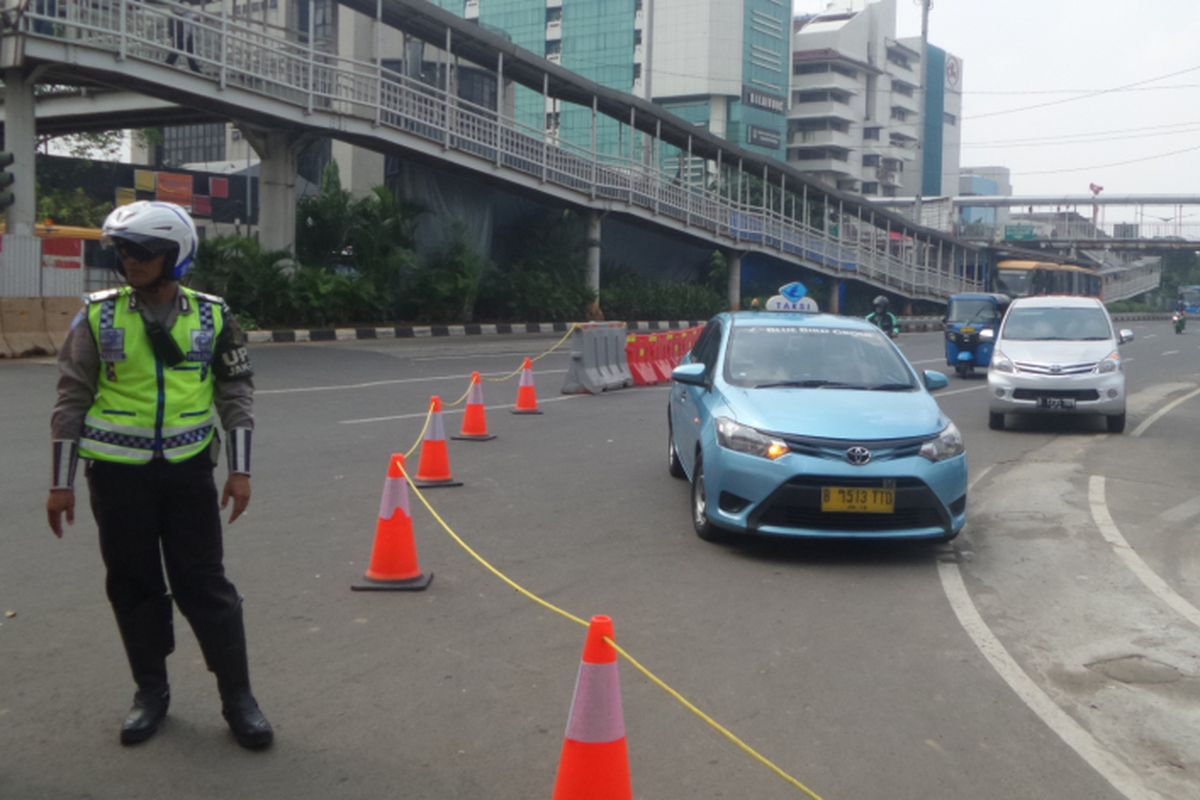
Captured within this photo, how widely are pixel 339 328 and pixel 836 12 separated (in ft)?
286

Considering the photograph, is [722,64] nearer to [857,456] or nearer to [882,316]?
[882,316]

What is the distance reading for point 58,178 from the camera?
41.4 meters

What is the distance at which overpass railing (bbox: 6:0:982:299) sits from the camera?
21484 millimetres

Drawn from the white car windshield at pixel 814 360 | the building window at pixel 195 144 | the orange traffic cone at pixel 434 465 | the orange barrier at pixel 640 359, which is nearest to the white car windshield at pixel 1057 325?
the orange barrier at pixel 640 359

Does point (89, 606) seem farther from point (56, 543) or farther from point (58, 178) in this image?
point (58, 178)

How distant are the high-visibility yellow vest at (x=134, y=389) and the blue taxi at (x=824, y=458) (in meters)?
4.03

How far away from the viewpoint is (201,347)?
4297mm

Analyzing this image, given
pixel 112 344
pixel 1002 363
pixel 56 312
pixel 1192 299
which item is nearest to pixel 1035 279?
pixel 1002 363

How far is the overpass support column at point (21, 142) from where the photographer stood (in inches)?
828

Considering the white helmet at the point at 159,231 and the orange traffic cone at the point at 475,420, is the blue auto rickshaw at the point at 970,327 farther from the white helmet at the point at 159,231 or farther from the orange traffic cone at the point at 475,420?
the white helmet at the point at 159,231

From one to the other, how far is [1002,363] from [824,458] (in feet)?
28.6

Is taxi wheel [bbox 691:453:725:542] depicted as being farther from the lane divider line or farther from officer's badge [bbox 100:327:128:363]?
officer's badge [bbox 100:327:128:363]

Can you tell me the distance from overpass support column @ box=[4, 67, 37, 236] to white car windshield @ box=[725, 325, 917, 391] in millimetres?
16587

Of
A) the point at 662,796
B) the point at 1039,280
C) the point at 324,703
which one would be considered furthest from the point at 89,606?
the point at 1039,280
